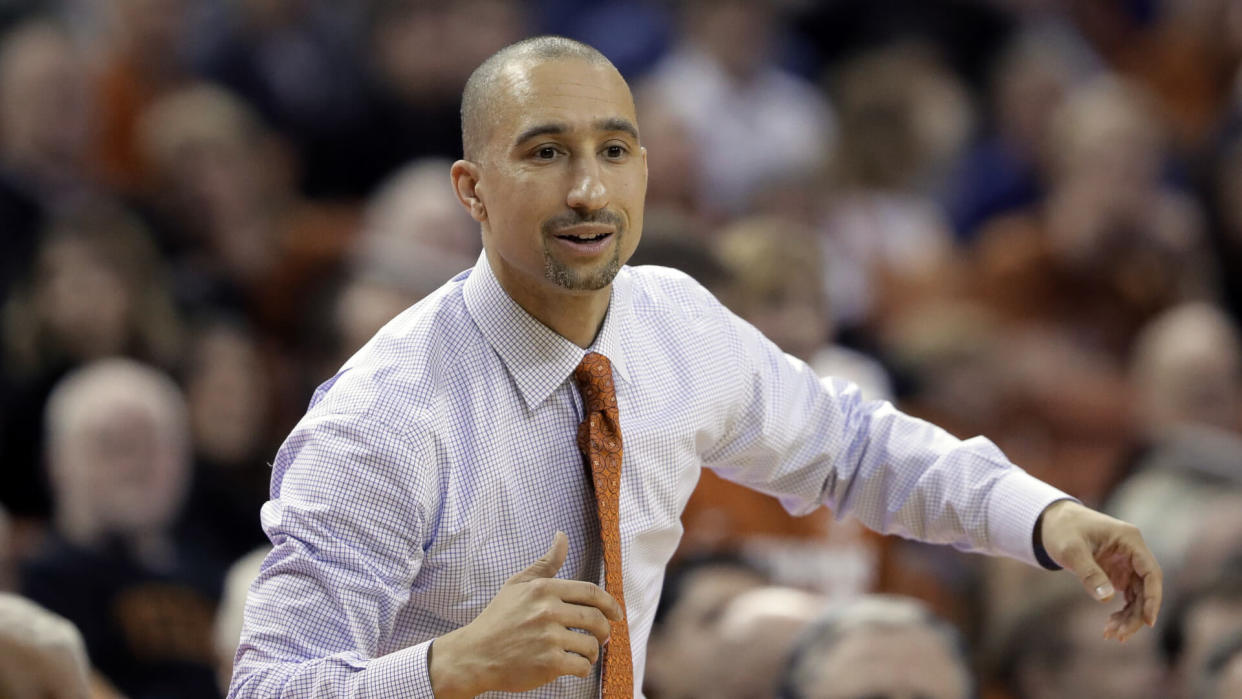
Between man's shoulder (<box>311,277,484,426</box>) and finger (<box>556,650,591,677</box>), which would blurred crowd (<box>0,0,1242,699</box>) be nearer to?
man's shoulder (<box>311,277,484,426</box>)

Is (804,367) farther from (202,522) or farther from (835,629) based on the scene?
(202,522)

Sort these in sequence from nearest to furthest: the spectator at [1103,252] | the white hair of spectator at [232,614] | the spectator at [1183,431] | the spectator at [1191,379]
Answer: the white hair of spectator at [232,614], the spectator at [1183,431], the spectator at [1191,379], the spectator at [1103,252]

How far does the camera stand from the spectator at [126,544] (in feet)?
12.9

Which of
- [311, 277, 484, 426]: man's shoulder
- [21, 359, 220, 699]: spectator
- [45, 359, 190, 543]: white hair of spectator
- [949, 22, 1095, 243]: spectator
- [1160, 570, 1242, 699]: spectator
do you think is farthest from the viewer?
[949, 22, 1095, 243]: spectator

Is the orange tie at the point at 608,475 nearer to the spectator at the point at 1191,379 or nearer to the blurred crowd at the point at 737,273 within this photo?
the blurred crowd at the point at 737,273

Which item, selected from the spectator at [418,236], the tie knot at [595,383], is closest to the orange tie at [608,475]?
the tie knot at [595,383]

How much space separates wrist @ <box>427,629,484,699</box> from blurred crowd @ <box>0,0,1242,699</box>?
81 centimetres

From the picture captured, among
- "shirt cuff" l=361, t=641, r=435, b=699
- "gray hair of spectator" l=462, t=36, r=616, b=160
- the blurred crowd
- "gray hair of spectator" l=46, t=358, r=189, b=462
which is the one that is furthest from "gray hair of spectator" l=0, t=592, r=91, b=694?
"gray hair of spectator" l=46, t=358, r=189, b=462

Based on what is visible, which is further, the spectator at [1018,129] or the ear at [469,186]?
the spectator at [1018,129]

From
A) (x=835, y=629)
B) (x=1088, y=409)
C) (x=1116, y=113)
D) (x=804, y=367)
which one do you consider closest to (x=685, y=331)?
(x=804, y=367)

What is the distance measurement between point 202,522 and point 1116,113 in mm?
3615

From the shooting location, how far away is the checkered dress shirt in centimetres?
203

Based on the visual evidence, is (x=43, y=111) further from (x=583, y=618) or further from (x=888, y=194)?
(x=583, y=618)

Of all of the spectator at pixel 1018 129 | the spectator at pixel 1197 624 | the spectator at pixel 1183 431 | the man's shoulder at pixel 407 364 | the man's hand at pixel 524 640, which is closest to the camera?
the man's hand at pixel 524 640
